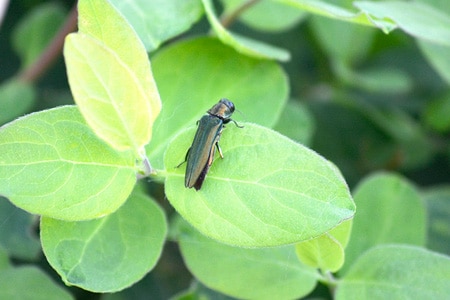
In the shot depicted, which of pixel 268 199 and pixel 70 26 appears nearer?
pixel 268 199

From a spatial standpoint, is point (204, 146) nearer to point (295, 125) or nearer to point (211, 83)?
point (211, 83)

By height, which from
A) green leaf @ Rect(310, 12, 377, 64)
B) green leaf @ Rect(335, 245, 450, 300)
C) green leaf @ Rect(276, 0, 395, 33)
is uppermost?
green leaf @ Rect(276, 0, 395, 33)

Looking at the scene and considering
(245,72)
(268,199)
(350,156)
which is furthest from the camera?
(350,156)

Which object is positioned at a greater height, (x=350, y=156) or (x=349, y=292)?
(x=349, y=292)

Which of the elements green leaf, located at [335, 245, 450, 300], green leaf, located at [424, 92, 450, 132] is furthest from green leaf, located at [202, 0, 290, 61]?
green leaf, located at [424, 92, 450, 132]

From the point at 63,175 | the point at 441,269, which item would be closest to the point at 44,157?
the point at 63,175

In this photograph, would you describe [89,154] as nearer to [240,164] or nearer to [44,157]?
[44,157]

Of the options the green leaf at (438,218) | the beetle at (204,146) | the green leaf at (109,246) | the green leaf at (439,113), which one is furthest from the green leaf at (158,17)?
the green leaf at (439,113)

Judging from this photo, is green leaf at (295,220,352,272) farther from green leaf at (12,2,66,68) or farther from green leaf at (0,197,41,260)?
green leaf at (12,2,66,68)
